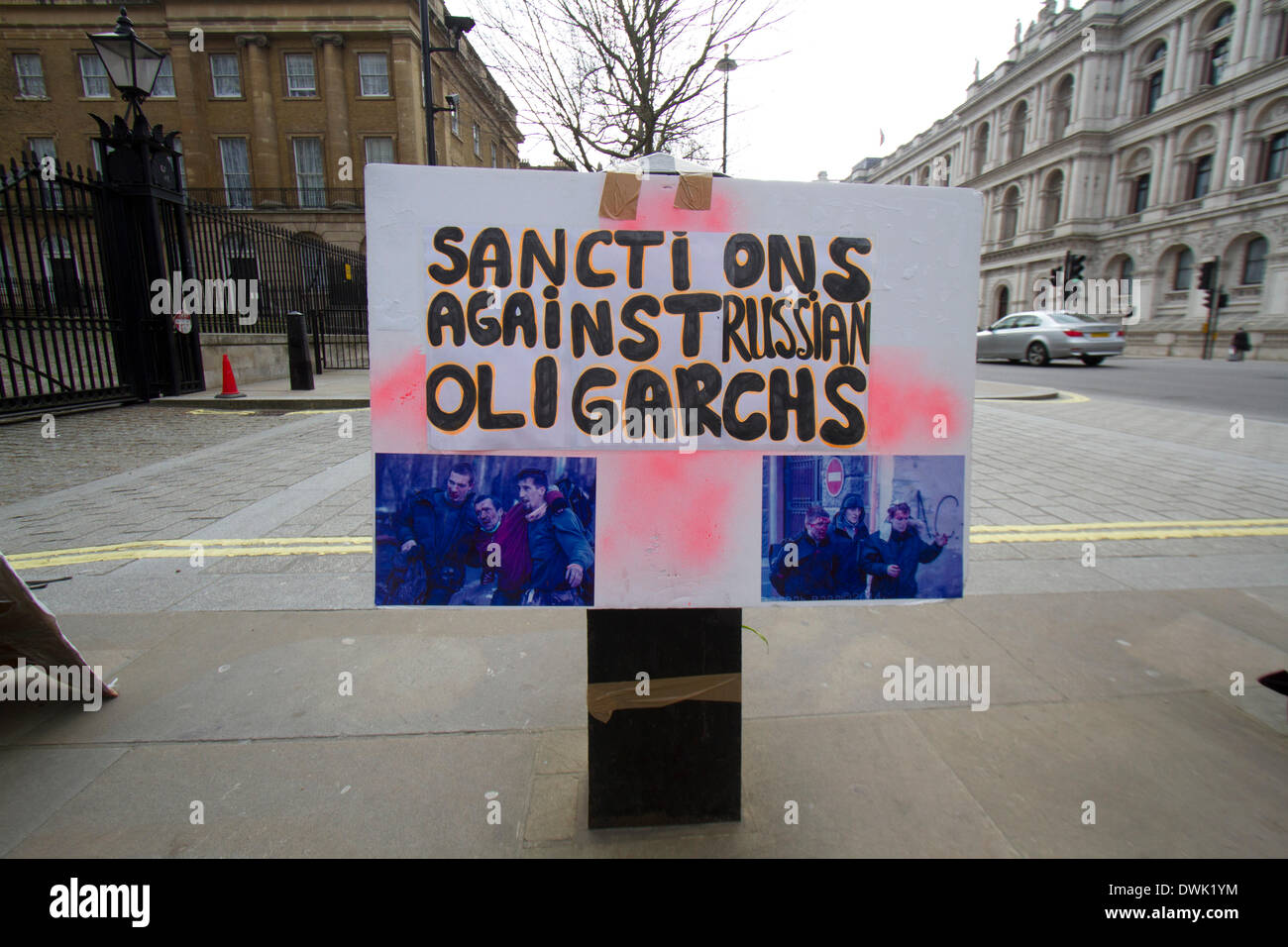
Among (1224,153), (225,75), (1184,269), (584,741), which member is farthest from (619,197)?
(1184,269)

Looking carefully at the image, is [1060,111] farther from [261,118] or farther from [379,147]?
[261,118]

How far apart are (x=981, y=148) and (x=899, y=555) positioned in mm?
61823

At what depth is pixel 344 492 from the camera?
5.15m

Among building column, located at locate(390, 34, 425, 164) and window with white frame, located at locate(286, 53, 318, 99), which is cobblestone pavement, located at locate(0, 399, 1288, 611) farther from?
window with white frame, located at locate(286, 53, 318, 99)

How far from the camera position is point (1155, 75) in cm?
3762

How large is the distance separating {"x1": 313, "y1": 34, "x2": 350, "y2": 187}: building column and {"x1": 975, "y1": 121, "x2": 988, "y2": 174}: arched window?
46184 mm

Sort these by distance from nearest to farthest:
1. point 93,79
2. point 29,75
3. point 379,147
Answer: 1. point 379,147
2. point 29,75
3. point 93,79

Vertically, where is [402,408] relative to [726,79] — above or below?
below

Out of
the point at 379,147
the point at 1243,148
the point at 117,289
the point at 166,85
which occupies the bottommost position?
the point at 117,289

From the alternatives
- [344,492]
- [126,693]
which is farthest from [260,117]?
[126,693]

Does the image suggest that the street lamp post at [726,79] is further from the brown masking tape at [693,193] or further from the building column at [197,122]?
the building column at [197,122]

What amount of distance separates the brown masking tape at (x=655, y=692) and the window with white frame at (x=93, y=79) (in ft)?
137

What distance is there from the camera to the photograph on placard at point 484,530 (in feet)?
4.92
